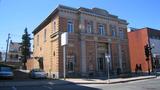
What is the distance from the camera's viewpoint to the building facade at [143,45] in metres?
46.6

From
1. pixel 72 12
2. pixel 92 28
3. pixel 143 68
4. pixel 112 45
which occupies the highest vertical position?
pixel 72 12

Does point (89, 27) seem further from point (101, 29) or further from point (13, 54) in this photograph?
point (13, 54)

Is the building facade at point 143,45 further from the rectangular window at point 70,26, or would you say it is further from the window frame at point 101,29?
the rectangular window at point 70,26

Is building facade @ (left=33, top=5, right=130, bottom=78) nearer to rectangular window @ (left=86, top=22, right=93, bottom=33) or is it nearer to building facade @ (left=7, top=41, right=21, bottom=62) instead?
rectangular window @ (left=86, top=22, right=93, bottom=33)

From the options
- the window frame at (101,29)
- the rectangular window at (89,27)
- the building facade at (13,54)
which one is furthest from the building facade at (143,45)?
the building facade at (13,54)

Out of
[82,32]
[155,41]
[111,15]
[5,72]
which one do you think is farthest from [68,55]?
[155,41]

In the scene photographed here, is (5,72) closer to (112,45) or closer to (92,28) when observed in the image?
(92,28)

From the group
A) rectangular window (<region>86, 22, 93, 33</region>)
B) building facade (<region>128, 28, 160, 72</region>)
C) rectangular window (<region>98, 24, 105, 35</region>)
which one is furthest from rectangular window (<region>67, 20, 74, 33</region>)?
building facade (<region>128, 28, 160, 72</region>)

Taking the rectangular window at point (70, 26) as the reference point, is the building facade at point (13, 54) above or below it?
below

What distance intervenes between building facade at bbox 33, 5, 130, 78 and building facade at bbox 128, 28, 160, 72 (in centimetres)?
862

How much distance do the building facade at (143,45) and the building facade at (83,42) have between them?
8.62 meters

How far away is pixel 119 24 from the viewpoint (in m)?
39.9

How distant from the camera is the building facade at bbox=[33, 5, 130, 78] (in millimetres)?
31833

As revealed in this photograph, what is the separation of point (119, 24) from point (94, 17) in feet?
22.3
